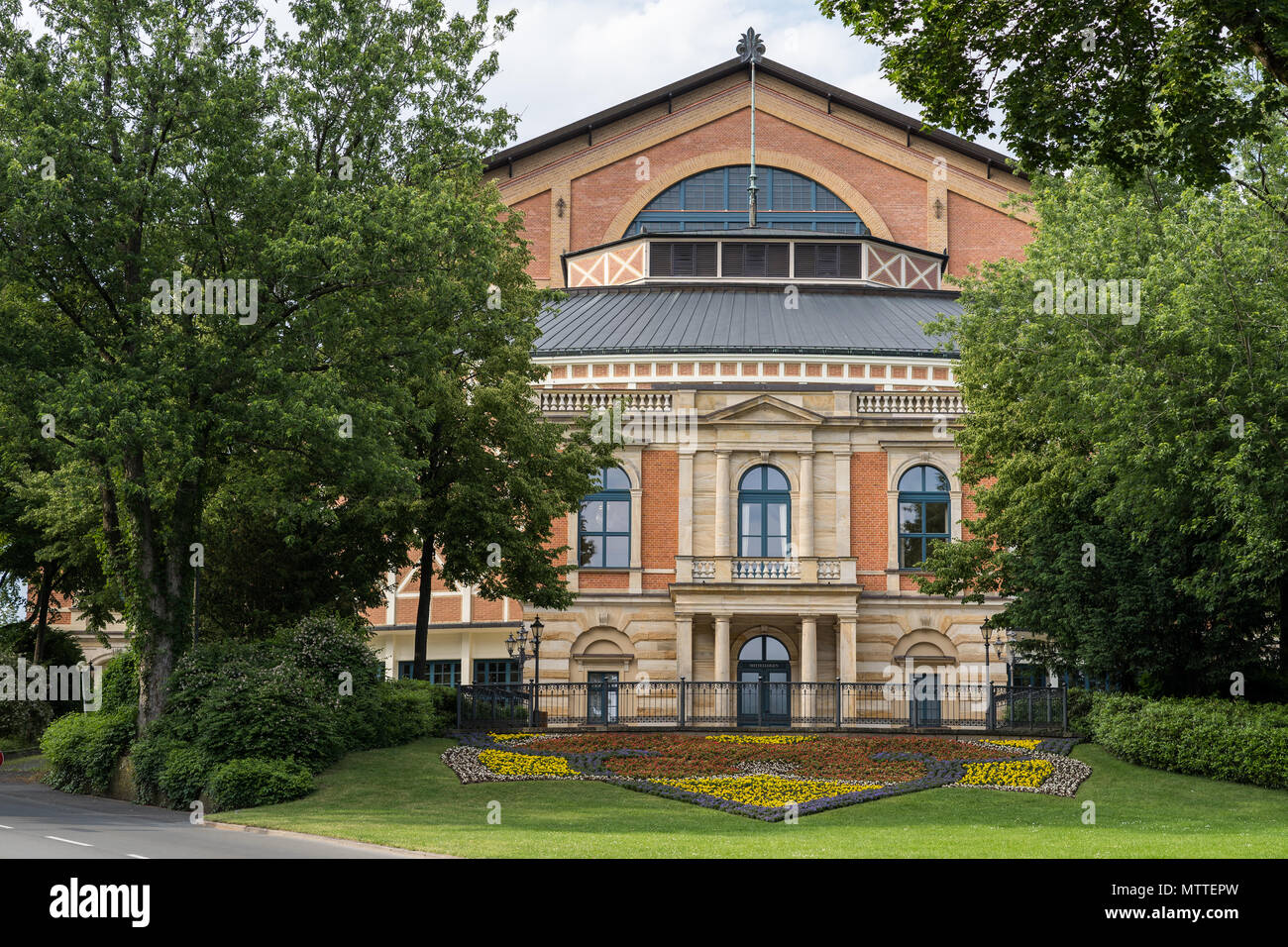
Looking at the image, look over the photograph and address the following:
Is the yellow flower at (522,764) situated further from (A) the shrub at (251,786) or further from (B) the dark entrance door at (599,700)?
(B) the dark entrance door at (599,700)

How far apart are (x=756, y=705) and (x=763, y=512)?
20.9 feet

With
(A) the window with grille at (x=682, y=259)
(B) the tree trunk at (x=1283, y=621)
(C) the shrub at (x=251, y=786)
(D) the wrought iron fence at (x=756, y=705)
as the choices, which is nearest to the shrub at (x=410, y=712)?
(D) the wrought iron fence at (x=756, y=705)

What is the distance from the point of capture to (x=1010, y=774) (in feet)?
81.1

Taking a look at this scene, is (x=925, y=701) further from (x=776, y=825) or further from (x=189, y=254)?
(x=189, y=254)

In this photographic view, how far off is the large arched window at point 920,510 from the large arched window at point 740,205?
1885 centimetres

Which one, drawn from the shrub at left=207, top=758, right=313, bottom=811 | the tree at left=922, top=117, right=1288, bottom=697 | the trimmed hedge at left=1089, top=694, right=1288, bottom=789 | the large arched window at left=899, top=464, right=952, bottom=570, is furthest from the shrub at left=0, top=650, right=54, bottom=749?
the trimmed hedge at left=1089, top=694, right=1288, bottom=789

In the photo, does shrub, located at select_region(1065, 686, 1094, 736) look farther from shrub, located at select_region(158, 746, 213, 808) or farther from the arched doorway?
shrub, located at select_region(158, 746, 213, 808)

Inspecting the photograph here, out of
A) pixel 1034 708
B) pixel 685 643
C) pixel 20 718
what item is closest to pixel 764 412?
pixel 685 643

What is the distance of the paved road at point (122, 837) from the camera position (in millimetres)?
15977

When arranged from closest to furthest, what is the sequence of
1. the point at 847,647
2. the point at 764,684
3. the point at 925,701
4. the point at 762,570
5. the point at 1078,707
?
the point at 1078,707
the point at 764,684
the point at 925,701
the point at 847,647
the point at 762,570

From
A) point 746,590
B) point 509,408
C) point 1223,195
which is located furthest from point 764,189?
point 1223,195

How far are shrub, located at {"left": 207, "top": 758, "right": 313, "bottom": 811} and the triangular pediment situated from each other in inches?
828
